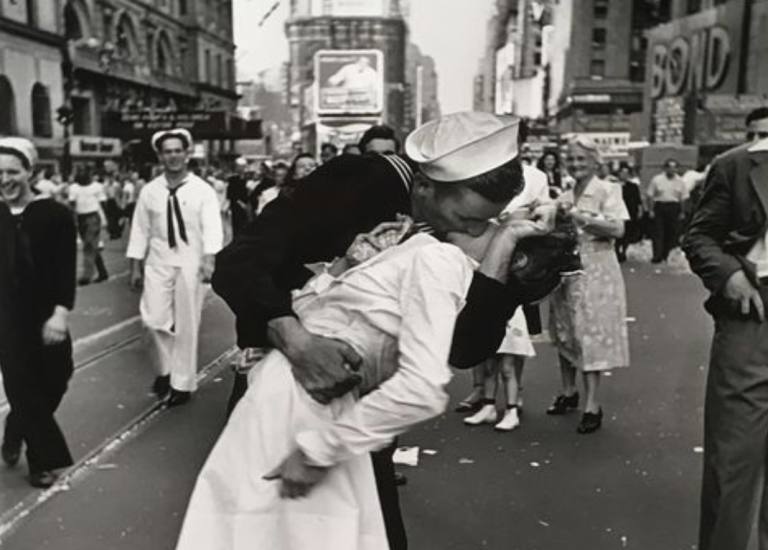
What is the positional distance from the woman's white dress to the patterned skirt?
160 inches

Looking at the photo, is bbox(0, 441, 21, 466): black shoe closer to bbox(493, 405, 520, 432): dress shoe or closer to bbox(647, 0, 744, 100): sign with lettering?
bbox(493, 405, 520, 432): dress shoe

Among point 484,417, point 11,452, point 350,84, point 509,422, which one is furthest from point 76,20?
point 350,84

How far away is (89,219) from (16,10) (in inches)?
397

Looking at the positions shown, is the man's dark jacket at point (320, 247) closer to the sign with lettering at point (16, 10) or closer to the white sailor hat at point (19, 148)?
the white sailor hat at point (19, 148)

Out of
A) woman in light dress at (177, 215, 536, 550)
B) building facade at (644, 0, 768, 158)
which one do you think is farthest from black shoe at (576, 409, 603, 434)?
building facade at (644, 0, 768, 158)

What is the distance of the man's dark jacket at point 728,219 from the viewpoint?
3062 mm

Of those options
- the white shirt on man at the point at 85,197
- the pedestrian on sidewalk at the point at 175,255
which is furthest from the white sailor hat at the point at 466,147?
the white shirt on man at the point at 85,197

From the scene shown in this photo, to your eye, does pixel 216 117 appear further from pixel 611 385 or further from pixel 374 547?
pixel 374 547

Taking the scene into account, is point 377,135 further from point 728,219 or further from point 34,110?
point 34,110

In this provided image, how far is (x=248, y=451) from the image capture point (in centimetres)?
185

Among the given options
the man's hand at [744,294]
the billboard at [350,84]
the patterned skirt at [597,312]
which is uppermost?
the billboard at [350,84]

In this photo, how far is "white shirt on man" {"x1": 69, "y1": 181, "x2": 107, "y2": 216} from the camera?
47.5 ft

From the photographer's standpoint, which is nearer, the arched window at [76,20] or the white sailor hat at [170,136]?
the white sailor hat at [170,136]

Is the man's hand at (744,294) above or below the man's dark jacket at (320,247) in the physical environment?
below
